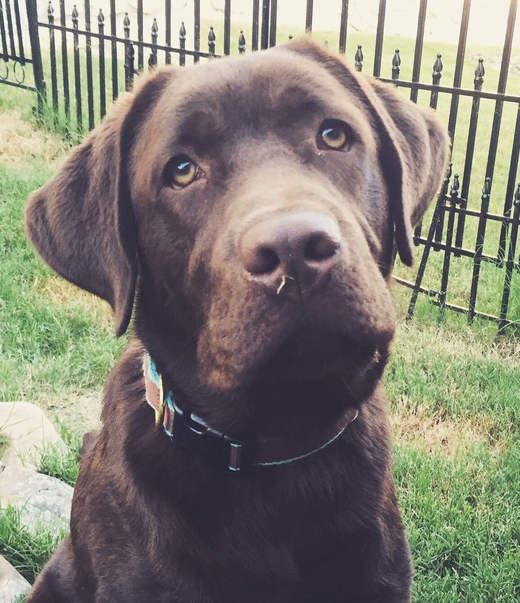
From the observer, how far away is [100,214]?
7.79 ft

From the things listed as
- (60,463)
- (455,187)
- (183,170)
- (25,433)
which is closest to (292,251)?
(183,170)

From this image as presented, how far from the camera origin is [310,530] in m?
2.23

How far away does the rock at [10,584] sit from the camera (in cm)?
278

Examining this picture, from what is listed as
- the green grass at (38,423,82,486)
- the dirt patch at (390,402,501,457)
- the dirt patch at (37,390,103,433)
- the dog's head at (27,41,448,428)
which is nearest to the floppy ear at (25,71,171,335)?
the dog's head at (27,41,448,428)

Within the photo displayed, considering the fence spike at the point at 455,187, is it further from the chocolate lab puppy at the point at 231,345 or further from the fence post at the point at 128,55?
the fence post at the point at 128,55

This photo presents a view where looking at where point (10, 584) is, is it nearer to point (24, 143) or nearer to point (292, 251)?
point (292, 251)

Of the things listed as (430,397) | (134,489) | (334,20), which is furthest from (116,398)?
(334,20)

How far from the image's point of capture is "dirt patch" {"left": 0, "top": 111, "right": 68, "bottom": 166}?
7477 mm

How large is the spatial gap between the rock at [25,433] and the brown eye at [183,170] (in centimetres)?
171

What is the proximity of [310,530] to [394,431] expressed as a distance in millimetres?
1690

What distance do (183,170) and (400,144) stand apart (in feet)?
2.33

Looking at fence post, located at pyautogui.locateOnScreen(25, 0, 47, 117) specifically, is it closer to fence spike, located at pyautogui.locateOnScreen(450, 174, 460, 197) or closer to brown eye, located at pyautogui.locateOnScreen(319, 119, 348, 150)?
fence spike, located at pyautogui.locateOnScreen(450, 174, 460, 197)

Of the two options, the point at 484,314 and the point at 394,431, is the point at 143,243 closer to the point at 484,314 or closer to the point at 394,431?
the point at 394,431

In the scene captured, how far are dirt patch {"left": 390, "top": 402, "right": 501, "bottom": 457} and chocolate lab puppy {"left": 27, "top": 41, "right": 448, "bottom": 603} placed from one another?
4.23ft
